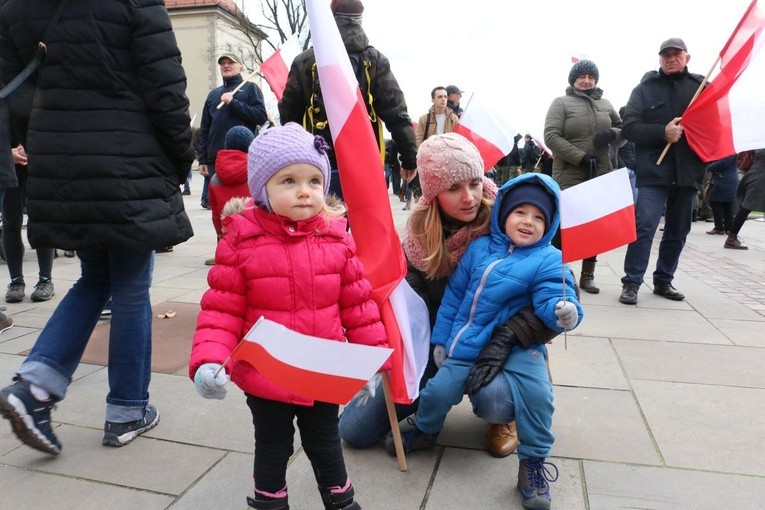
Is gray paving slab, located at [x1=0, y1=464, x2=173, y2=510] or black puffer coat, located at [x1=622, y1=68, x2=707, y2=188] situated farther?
black puffer coat, located at [x1=622, y1=68, x2=707, y2=188]

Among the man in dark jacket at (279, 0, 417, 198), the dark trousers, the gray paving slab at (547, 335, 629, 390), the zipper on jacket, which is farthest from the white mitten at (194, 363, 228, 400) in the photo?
the man in dark jacket at (279, 0, 417, 198)

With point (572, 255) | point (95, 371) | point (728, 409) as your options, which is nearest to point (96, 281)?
point (95, 371)

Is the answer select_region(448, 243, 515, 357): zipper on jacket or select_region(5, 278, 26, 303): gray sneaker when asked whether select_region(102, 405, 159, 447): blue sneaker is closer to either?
select_region(448, 243, 515, 357): zipper on jacket

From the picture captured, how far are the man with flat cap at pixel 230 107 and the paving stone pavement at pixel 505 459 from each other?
109 inches

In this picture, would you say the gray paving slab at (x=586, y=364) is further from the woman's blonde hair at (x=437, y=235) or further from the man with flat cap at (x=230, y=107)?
the man with flat cap at (x=230, y=107)

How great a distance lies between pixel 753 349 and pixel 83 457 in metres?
3.80

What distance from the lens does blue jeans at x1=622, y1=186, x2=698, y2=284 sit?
521 centimetres

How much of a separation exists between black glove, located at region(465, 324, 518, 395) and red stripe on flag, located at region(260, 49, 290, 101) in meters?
3.51

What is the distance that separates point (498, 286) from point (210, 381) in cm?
116

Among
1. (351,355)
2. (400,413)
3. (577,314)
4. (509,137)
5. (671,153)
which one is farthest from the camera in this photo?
(671,153)

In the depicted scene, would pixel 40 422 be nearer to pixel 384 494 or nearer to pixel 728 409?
pixel 384 494

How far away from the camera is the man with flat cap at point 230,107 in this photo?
19.6ft

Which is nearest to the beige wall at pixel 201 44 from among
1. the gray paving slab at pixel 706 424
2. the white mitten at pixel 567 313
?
the gray paving slab at pixel 706 424

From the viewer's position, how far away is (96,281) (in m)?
2.62
